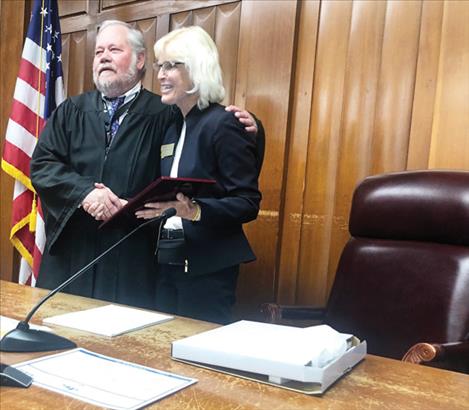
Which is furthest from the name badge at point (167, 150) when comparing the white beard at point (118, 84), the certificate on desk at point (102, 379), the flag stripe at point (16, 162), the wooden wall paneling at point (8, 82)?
the wooden wall paneling at point (8, 82)

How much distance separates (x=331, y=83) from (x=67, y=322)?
146 cm

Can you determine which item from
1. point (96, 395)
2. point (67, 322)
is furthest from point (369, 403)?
point (67, 322)

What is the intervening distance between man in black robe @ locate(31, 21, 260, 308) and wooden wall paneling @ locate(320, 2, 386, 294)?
28.0 inches

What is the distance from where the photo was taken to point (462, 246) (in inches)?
60.1

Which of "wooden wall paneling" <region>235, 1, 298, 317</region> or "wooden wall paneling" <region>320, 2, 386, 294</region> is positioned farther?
"wooden wall paneling" <region>235, 1, 298, 317</region>

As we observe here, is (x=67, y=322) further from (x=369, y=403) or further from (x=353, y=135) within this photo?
(x=353, y=135)

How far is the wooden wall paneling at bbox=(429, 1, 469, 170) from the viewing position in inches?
70.9

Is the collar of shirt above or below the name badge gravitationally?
above

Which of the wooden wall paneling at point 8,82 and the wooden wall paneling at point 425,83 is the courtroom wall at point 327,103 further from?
the wooden wall paneling at point 8,82

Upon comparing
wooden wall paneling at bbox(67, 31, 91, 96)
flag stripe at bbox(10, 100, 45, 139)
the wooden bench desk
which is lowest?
the wooden bench desk

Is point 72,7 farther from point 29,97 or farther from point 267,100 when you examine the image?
point 267,100

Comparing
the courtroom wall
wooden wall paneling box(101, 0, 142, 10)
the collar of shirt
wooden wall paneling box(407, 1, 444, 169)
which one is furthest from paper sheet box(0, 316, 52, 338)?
wooden wall paneling box(101, 0, 142, 10)

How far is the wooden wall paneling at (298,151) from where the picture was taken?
216 cm

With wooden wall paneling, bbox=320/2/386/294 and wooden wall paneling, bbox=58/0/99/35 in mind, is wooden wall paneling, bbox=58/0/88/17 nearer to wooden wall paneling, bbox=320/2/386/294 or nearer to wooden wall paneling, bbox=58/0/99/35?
wooden wall paneling, bbox=58/0/99/35
